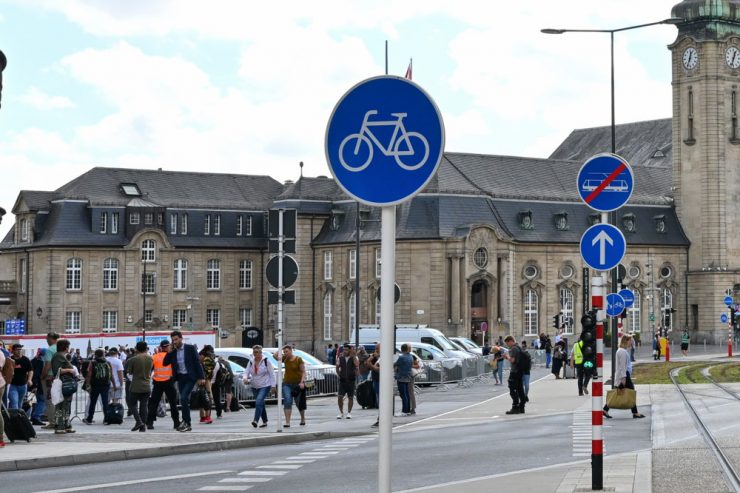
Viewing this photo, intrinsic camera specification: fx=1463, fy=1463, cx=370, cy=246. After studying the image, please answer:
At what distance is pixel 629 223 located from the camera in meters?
107

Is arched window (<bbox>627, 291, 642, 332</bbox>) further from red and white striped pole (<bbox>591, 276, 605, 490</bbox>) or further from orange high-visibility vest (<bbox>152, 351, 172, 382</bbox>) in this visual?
red and white striped pole (<bbox>591, 276, 605, 490</bbox>)

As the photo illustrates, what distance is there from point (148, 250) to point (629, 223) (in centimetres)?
3490

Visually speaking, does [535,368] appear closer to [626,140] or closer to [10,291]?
[10,291]

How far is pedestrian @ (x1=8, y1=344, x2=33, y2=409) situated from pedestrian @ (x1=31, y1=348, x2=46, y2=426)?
2.57m

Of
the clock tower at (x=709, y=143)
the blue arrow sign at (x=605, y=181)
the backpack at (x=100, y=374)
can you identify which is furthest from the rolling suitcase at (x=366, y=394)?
the clock tower at (x=709, y=143)

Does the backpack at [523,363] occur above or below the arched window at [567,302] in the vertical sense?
below

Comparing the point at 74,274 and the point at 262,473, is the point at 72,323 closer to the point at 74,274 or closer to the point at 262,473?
the point at 74,274

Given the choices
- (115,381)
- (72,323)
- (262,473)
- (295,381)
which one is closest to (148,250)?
(72,323)

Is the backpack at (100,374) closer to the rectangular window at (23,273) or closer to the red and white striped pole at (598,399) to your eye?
the red and white striped pole at (598,399)

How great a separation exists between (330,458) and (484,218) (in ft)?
248

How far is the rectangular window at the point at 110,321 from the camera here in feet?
332

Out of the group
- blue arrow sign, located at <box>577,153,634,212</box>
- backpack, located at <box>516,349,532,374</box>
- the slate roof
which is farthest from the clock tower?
blue arrow sign, located at <box>577,153,634,212</box>

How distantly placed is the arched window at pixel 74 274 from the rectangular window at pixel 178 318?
739cm

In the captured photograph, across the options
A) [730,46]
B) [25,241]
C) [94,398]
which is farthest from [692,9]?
[94,398]
